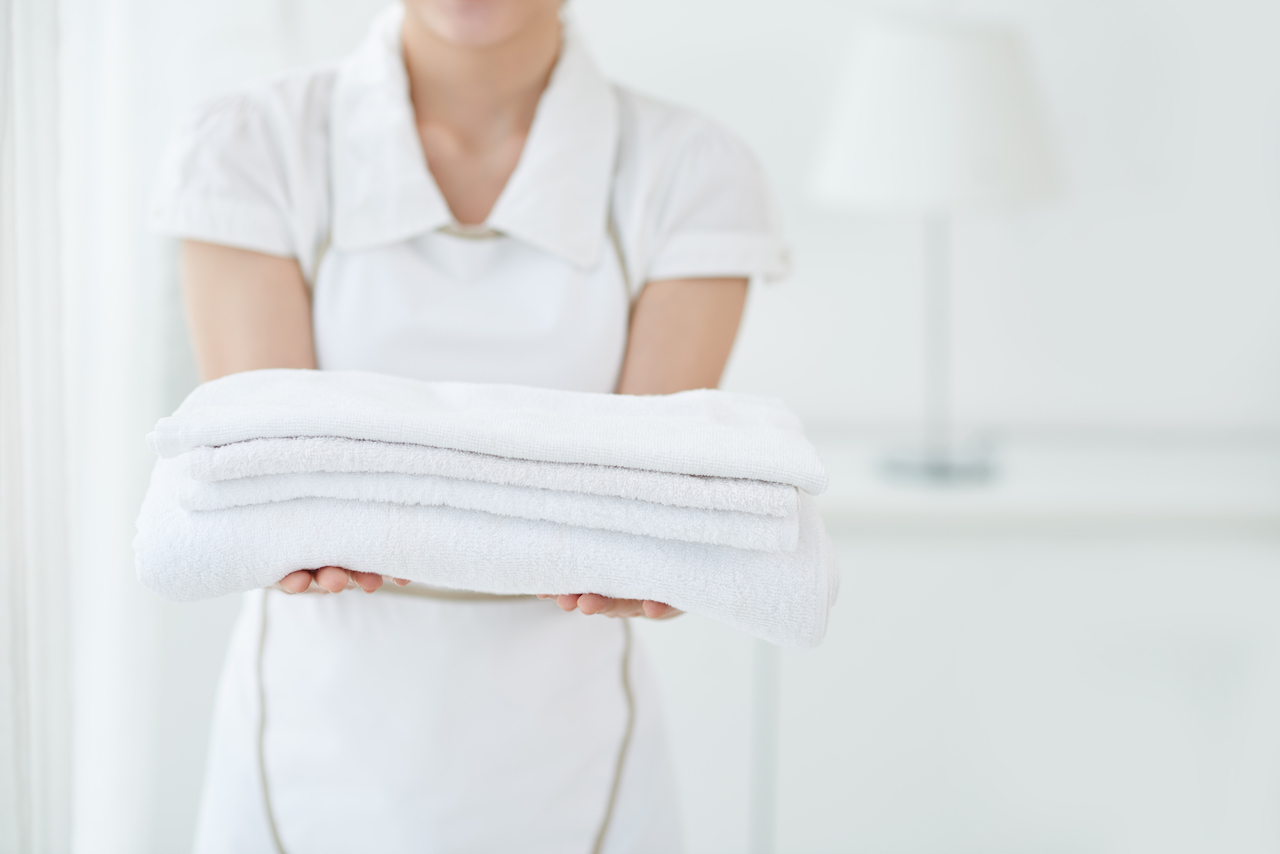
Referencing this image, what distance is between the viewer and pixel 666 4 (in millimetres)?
1572

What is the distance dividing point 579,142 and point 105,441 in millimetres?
480

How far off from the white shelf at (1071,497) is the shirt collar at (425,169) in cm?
71

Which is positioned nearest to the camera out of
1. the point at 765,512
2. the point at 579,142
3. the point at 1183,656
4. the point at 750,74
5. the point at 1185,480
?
the point at 765,512

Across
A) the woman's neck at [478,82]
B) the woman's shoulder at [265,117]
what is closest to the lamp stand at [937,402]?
the woman's neck at [478,82]

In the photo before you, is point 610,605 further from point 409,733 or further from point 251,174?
point 251,174

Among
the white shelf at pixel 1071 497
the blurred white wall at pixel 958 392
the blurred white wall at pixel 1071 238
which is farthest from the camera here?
the blurred white wall at pixel 1071 238

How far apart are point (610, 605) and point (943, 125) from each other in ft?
3.69

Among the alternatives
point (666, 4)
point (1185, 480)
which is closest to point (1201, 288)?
point (1185, 480)

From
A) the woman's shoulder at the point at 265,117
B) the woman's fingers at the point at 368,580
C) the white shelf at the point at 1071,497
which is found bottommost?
the white shelf at the point at 1071,497

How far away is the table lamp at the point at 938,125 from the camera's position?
4.64 ft

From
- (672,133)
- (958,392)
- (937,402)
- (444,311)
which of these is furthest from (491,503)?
(958,392)

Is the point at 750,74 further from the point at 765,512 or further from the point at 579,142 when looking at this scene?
the point at 765,512

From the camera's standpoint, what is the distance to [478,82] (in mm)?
754

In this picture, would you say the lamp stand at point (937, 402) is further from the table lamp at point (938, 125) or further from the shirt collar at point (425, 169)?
the shirt collar at point (425, 169)
